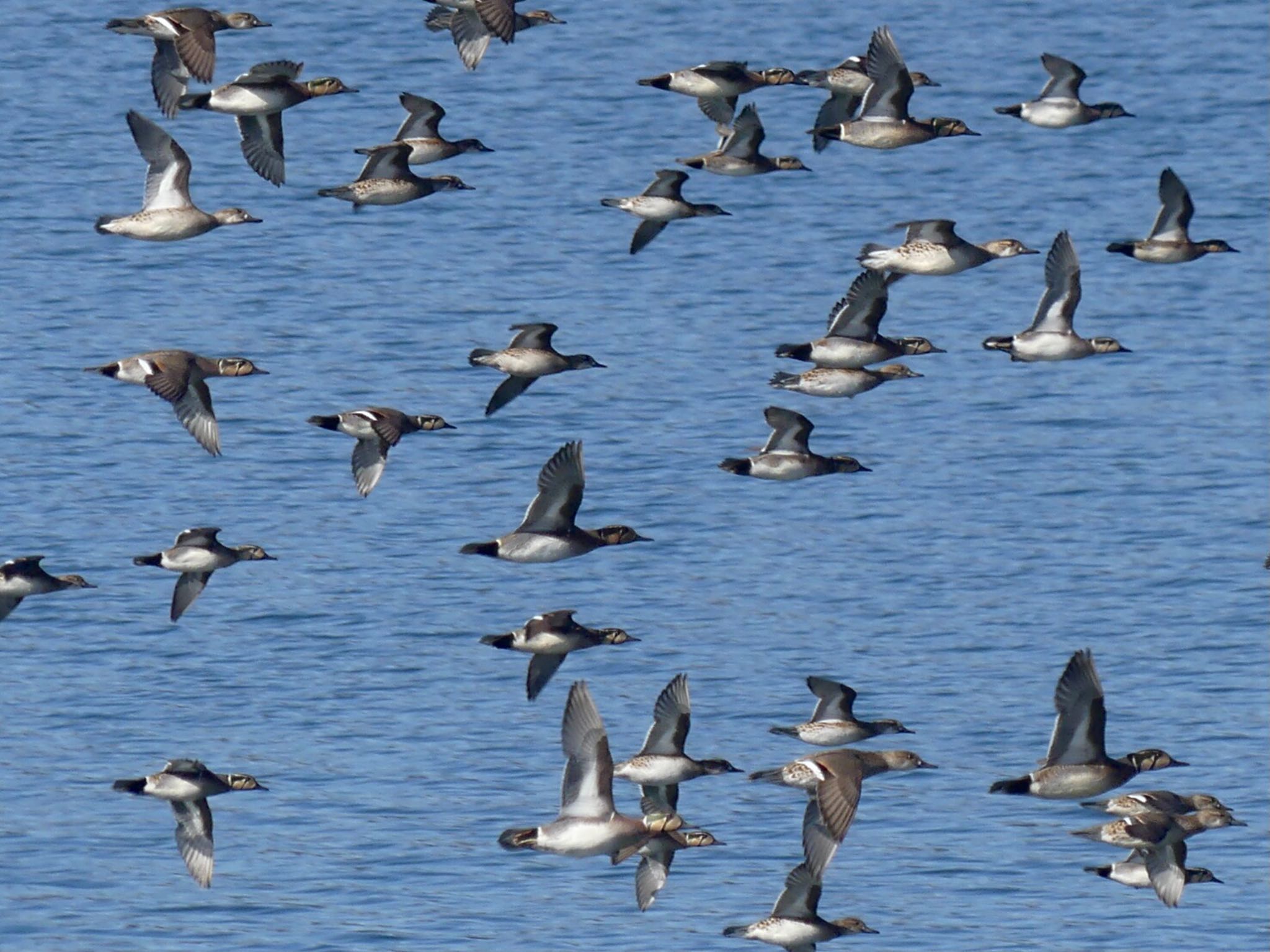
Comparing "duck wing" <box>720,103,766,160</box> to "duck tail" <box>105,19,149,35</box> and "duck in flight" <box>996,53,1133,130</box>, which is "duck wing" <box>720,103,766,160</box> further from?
"duck tail" <box>105,19,149,35</box>

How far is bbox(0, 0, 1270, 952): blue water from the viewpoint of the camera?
4312 cm

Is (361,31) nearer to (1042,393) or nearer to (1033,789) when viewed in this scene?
(1042,393)

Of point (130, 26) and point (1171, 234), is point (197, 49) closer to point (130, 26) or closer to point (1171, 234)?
point (130, 26)

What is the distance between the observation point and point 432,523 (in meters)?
55.2

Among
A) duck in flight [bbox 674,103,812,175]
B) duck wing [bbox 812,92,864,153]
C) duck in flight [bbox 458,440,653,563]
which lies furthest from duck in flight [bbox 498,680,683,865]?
duck wing [bbox 812,92,864,153]

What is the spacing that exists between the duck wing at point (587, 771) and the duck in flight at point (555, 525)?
231 centimetres

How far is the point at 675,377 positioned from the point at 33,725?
61.7 feet

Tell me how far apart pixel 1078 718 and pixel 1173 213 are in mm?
7973

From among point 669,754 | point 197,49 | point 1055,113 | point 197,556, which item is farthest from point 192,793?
point 1055,113

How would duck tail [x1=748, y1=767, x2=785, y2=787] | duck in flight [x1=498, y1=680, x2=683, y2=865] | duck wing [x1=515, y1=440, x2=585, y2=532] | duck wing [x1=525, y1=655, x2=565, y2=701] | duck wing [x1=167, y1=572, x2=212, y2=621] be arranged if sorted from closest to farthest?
duck in flight [x1=498, y1=680, x2=683, y2=865], duck tail [x1=748, y1=767, x2=785, y2=787], duck wing [x1=515, y1=440, x2=585, y2=532], duck wing [x1=525, y1=655, x2=565, y2=701], duck wing [x1=167, y1=572, x2=212, y2=621]

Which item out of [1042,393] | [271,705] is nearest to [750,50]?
[1042,393]

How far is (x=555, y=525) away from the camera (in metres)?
29.0

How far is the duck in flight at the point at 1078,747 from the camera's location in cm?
2725

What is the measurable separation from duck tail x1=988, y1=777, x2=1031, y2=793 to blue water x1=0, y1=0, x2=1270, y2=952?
44.2ft
